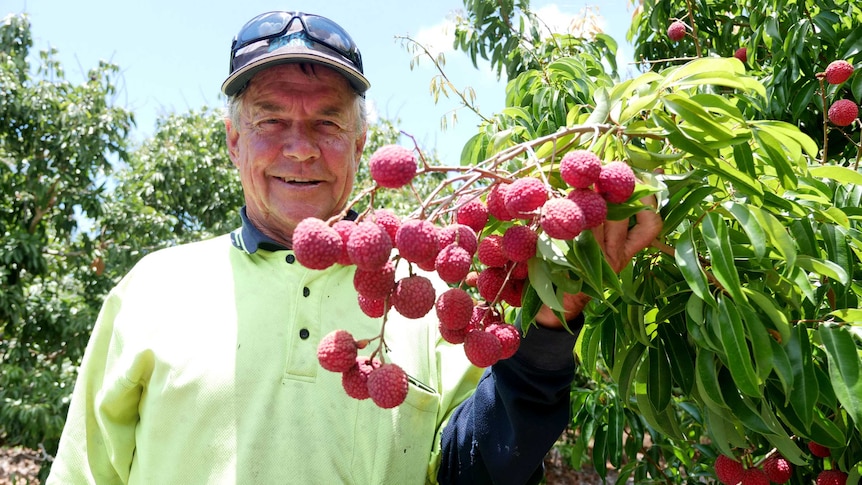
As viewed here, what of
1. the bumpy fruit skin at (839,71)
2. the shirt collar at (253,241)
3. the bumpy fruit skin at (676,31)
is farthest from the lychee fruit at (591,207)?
the bumpy fruit skin at (676,31)

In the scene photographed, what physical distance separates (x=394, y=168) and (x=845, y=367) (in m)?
0.81

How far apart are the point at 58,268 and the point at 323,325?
6994 millimetres

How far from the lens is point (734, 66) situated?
1.14m

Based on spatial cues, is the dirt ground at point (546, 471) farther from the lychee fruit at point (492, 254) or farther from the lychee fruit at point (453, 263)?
the lychee fruit at point (453, 263)

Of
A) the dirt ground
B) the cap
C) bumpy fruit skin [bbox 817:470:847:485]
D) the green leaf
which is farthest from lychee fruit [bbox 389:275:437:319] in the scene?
the dirt ground

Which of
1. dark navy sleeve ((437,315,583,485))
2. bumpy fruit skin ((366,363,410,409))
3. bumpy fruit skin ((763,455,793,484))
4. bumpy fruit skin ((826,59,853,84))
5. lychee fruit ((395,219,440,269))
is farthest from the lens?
bumpy fruit skin ((826,59,853,84))

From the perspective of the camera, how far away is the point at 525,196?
0.95m

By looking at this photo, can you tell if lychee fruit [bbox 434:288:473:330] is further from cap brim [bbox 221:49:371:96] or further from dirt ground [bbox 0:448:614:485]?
dirt ground [bbox 0:448:614:485]

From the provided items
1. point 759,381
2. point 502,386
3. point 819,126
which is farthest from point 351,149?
point 819,126

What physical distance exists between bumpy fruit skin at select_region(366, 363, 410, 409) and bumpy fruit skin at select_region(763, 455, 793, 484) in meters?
1.36

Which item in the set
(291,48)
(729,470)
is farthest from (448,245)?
(729,470)

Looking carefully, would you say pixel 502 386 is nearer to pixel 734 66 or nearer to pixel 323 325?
pixel 323 325

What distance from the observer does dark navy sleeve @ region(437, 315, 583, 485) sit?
4.33 ft

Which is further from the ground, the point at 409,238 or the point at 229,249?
the point at 229,249
